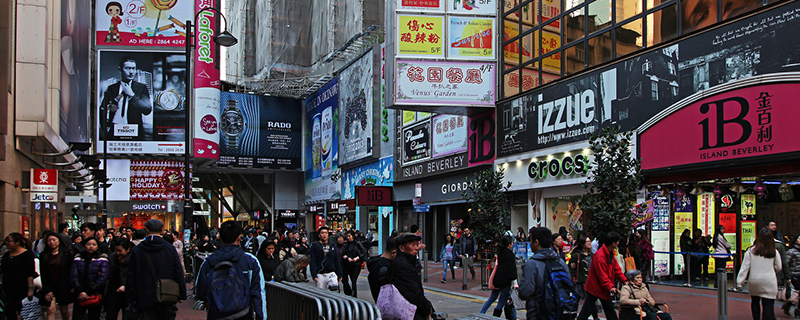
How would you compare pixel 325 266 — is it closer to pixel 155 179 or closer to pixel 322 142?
pixel 322 142

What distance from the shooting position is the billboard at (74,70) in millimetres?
23797

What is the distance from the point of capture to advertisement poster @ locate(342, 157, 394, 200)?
39.4 m

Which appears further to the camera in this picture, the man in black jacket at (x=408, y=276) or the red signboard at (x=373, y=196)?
the red signboard at (x=373, y=196)

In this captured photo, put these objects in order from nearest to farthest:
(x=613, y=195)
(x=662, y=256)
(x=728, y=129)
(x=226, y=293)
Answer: (x=226, y=293)
(x=613, y=195)
(x=728, y=129)
(x=662, y=256)

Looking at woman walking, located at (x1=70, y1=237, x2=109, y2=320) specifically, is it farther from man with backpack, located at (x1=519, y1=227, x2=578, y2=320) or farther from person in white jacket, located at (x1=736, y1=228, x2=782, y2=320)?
person in white jacket, located at (x1=736, y1=228, x2=782, y2=320)

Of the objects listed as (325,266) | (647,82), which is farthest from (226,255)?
(647,82)

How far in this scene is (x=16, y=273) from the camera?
9688mm

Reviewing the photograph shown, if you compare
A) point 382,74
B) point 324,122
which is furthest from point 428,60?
point 324,122

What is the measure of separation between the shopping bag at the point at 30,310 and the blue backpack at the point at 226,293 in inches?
191

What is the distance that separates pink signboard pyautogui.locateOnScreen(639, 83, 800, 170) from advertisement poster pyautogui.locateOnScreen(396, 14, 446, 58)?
9.39 m

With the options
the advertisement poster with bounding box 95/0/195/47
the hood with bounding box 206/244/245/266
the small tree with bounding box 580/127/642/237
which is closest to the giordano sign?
the small tree with bounding box 580/127/642/237

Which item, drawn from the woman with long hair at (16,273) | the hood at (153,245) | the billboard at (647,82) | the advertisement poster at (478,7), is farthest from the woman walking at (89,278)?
the advertisement poster at (478,7)

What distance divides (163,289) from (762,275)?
8.60 m

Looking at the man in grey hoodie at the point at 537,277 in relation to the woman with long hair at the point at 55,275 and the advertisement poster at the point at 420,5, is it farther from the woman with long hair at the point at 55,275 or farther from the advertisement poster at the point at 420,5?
the advertisement poster at the point at 420,5
